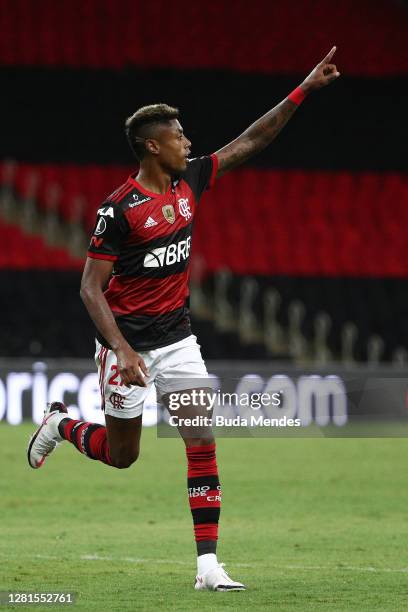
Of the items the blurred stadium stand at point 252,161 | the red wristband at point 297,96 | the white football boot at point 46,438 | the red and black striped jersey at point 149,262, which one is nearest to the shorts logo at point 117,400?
the red and black striped jersey at point 149,262

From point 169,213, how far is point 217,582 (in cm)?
180

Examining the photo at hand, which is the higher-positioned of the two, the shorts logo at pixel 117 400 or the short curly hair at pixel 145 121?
the short curly hair at pixel 145 121

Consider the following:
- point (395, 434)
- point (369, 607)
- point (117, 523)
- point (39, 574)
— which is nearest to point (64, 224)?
point (395, 434)

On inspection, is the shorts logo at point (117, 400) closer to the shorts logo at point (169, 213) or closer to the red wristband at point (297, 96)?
the shorts logo at point (169, 213)

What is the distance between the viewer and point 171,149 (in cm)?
Result: 629

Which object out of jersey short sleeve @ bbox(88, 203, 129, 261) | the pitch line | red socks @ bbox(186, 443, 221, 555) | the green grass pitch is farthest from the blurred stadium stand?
red socks @ bbox(186, 443, 221, 555)

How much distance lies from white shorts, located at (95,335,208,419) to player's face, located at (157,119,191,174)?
876 millimetres

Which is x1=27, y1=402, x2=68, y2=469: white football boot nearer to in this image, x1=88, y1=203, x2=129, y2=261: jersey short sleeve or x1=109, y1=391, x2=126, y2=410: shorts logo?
x1=109, y1=391, x2=126, y2=410: shorts logo

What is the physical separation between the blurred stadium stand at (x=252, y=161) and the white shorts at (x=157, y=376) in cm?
1029

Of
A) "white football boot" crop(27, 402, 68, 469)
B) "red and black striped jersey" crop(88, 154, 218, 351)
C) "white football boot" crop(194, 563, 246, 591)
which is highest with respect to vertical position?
"red and black striped jersey" crop(88, 154, 218, 351)

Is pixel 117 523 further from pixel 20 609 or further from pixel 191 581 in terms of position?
pixel 20 609

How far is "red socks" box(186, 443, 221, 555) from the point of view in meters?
6.01

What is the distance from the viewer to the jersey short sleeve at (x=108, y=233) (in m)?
6.05

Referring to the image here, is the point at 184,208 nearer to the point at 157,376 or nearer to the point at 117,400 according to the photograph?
the point at 157,376
